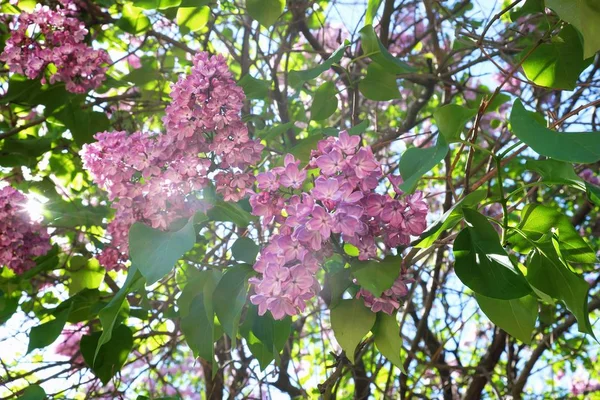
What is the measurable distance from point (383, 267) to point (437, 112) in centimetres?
21

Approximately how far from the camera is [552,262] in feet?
2.70

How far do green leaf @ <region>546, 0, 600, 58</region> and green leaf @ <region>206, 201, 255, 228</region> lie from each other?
1.87 feet

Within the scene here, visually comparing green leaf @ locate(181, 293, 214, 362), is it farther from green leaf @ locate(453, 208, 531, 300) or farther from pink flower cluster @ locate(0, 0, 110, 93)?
pink flower cluster @ locate(0, 0, 110, 93)

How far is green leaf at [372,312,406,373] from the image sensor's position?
0.89 m

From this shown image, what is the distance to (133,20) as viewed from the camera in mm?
1741

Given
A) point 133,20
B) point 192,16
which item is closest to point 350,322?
point 192,16

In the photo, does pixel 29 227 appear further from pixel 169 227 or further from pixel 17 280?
pixel 169 227

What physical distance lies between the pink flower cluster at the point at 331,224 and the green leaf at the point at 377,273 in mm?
16

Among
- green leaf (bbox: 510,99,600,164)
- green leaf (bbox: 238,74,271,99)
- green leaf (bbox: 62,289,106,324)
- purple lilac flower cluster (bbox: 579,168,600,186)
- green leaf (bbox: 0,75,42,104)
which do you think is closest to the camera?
green leaf (bbox: 510,99,600,164)

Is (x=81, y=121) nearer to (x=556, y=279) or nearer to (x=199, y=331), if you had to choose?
(x=199, y=331)

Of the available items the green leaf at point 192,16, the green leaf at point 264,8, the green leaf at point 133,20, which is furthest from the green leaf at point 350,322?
the green leaf at point 133,20

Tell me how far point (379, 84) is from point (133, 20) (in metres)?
0.81

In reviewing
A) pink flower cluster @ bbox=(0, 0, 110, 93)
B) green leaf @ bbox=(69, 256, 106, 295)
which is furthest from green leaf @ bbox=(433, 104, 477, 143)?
green leaf @ bbox=(69, 256, 106, 295)

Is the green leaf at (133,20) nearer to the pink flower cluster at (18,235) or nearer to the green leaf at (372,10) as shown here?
the pink flower cluster at (18,235)
